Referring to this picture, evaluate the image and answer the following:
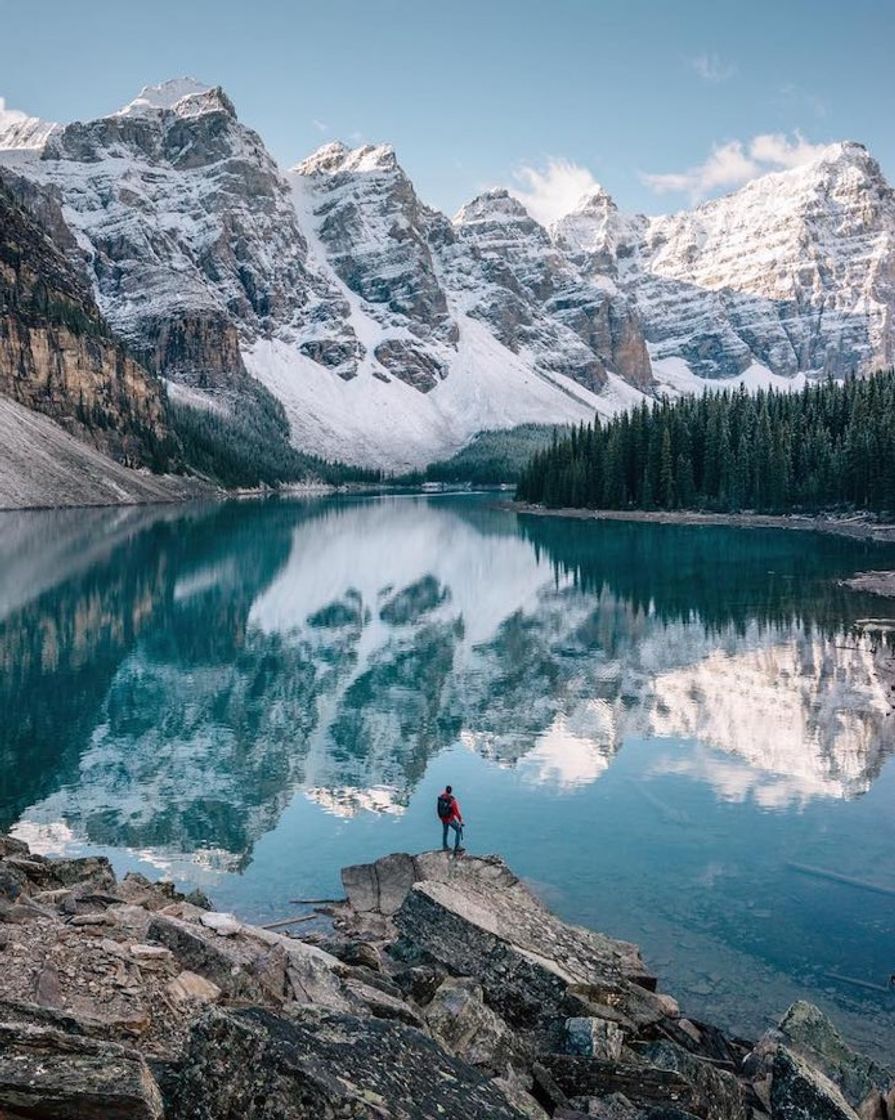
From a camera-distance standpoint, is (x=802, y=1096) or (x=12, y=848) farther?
(x=12, y=848)

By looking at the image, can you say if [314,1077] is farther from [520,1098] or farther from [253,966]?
[253,966]

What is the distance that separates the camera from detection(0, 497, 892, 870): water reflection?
2567 cm

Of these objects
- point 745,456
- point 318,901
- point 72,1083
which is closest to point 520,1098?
point 72,1083

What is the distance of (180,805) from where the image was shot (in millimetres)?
24266

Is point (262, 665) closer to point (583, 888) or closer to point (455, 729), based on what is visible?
point (455, 729)

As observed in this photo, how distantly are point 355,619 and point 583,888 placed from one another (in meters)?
37.0

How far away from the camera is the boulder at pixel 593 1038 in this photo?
10.4m

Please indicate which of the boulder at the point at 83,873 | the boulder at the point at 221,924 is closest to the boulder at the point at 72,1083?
the boulder at the point at 221,924

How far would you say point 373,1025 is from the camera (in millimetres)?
8367

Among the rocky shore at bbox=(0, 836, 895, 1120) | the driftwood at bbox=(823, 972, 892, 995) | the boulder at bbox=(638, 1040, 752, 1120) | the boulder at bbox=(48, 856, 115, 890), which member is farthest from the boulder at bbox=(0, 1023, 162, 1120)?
the driftwood at bbox=(823, 972, 892, 995)

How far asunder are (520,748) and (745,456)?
351ft

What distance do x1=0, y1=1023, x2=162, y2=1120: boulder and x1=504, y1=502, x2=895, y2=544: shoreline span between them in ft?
311

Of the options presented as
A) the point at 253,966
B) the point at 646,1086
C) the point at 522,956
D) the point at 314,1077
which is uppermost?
the point at 314,1077

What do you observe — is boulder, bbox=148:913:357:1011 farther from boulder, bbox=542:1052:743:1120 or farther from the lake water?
the lake water
